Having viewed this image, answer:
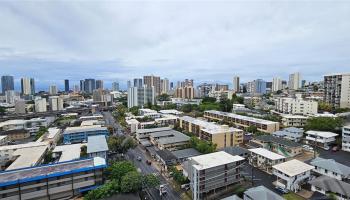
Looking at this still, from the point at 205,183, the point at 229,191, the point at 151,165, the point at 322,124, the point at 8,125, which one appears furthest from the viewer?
the point at 8,125

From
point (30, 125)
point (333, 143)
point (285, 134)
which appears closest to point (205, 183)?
point (285, 134)

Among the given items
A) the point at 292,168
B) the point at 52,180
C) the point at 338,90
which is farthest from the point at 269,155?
the point at 338,90

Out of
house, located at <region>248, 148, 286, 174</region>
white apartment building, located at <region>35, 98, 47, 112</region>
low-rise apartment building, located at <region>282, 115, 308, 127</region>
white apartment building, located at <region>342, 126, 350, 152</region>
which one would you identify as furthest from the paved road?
white apartment building, located at <region>35, 98, 47, 112</region>

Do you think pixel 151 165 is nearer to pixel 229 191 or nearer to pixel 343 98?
pixel 229 191

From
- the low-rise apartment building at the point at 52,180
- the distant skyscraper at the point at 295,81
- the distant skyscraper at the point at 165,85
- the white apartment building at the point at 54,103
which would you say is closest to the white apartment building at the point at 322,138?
the low-rise apartment building at the point at 52,180

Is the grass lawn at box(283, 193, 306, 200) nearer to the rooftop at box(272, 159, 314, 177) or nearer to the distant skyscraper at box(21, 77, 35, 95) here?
the rooftop at box(272, 159, 314, 177)

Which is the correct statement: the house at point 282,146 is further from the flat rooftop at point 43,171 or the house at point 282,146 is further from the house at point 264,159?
the flat rooftop at point 43,171

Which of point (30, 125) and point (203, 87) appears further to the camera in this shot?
point (203, 87)
